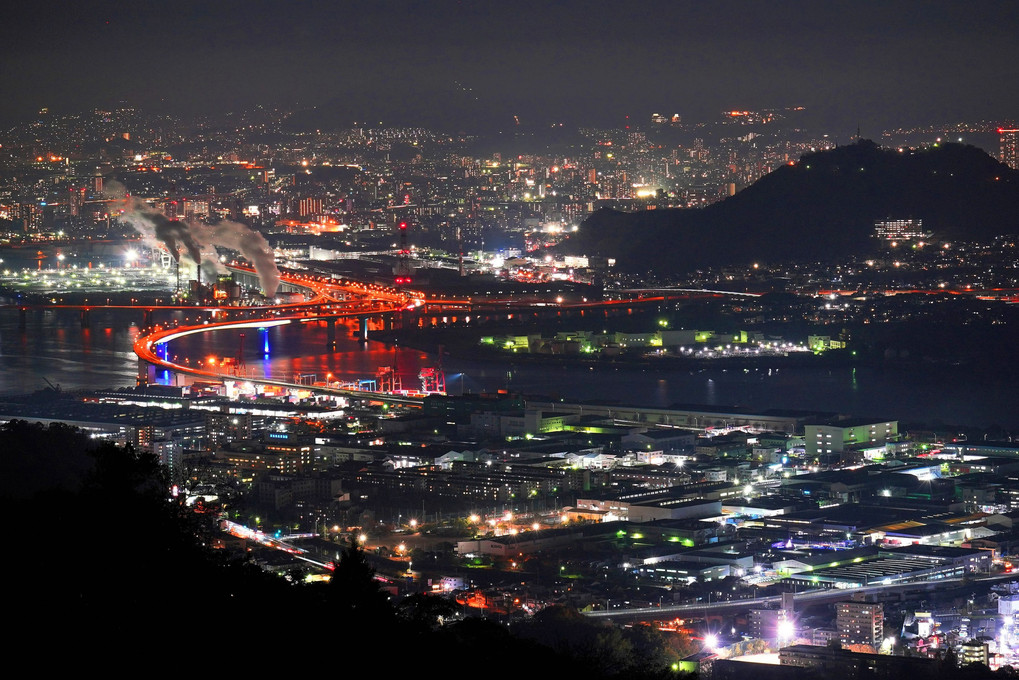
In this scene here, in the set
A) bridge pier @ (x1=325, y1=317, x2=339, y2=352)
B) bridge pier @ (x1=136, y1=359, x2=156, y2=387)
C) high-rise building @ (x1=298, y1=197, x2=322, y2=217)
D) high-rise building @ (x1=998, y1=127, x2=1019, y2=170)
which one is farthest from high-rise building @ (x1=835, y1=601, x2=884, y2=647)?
high-rise building @ (x1=298, y1=197, x2=322, y2=217)

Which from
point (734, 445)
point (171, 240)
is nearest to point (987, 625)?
point (734, 445)

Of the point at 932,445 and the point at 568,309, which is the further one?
the point at 568,309

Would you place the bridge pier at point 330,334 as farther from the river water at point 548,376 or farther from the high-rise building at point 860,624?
the high-rise building at point 860,624

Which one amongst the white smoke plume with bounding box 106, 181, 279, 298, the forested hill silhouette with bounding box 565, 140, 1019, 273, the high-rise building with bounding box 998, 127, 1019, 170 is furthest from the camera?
the high-rise building with bounding box 998, 127, 1019, 170

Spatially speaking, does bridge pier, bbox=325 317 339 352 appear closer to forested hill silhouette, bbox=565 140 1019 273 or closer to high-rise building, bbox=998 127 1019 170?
forested hill silhouette, bbox=565 140 1019 273

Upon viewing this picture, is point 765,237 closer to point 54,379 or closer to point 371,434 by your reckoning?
point 54,379

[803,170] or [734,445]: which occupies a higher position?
[803,170]

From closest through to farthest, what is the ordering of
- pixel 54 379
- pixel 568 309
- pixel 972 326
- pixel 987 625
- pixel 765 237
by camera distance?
pixel 987 625 < pixel 54 379 < pixel 972 326 < pixel 568 309 < pixel 765 237
